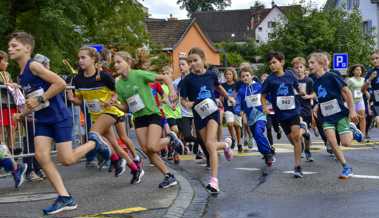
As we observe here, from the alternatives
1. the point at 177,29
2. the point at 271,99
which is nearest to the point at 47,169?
the point at 271,99

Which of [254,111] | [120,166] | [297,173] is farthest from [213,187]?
[254,111]

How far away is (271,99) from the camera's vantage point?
11.3 m

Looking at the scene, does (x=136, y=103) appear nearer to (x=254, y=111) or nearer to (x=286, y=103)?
(x=286, y=103)

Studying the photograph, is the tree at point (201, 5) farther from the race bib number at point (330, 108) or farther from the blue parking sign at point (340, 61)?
the race bib number at point (330, 108)

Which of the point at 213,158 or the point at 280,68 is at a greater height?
the point at 280,68

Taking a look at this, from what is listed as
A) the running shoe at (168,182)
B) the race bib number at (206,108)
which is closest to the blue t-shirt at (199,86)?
the race bib number at (206,108)

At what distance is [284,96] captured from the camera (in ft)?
36.4

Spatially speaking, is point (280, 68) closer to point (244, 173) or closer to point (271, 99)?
point (271, 99)

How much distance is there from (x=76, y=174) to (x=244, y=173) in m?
2.55

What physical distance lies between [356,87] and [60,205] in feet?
34.4

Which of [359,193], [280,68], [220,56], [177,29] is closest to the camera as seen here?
[359,193]

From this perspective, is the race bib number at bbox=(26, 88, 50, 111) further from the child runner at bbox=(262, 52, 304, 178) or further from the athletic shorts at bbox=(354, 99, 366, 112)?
the athletic shorts at bbox=(354, 99, 366, 112)

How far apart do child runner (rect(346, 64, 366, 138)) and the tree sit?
9917 centimetres

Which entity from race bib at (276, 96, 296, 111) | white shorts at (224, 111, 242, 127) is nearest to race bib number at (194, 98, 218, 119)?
race bib at (276, 96, 296, 111)
